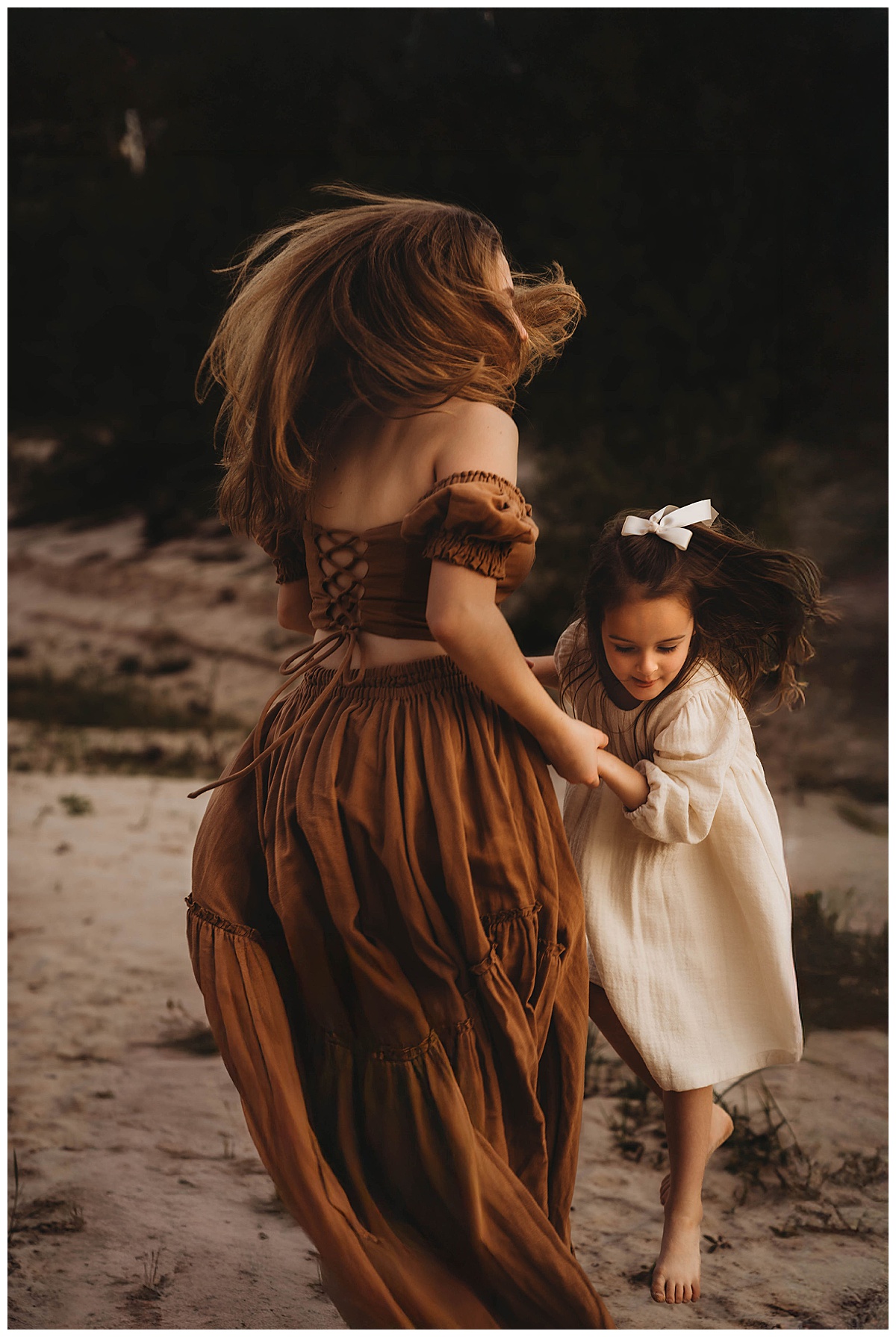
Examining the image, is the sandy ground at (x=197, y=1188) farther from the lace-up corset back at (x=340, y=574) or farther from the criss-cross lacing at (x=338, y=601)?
the lace-up corset back at (x=340, y=574)

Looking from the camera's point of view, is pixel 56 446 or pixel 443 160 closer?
pixel 443 160

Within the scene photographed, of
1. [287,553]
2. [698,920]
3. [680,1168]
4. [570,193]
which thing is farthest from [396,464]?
[570,193]

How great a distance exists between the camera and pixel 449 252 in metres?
0.92

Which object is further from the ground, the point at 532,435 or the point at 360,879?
the point at 532,435

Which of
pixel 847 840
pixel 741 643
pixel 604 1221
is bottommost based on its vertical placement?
pixel 604 1221

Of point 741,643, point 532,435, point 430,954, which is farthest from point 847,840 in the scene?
Answer: point 430,954

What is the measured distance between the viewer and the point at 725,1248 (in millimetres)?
1296

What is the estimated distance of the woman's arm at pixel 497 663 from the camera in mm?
858

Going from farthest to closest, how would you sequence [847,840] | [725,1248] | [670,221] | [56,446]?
1. [56,446]
2. [847,840]
3. [670,221]
4. [725,1248]

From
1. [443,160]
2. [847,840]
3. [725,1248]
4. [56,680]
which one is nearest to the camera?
[725,1248]

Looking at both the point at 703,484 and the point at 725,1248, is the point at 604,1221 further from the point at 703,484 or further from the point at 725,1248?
the point at 703,484

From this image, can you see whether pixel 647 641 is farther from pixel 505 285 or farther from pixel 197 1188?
pixel 197 1188

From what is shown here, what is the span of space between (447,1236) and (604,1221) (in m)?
0.54

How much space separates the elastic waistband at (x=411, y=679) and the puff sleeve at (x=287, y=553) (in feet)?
0.48
